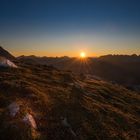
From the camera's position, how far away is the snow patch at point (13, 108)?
2073 centimetres

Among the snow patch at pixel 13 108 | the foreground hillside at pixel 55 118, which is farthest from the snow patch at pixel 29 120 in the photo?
the snow patch at pixel 13 108

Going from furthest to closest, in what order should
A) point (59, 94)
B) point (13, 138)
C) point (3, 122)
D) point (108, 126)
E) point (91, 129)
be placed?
point (59, 94) < point (108, 126) < point (91, 129) < point (3, 122) < point (13, 138)

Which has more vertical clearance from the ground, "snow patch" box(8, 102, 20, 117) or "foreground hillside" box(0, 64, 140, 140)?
"snow patch" box(8, 102, 20, 117)

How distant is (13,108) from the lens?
21.5m

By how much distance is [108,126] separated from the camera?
2489 cm

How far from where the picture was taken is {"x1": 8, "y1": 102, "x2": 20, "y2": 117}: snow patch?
20734mm

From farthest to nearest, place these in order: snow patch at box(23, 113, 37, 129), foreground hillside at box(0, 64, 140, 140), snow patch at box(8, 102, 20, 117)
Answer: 1. snow patch at box(8, 102, 20, 117)
2. snow patch at box(23, 113, 37, 129)
3. foreground hillside at box(0, 64, 140, 140)

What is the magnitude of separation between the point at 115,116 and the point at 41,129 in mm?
12359

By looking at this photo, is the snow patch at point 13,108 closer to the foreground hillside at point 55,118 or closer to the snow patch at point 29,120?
the foreground hillside at point 55,118

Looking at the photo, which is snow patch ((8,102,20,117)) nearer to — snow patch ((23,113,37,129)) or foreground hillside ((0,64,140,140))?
foreground hillside ((0,64,140,140))

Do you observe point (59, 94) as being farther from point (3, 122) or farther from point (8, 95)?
point (3, 122)

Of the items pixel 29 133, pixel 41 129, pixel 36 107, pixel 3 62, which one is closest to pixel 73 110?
pixel 36 107

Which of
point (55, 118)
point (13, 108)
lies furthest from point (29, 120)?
point (55, 118)

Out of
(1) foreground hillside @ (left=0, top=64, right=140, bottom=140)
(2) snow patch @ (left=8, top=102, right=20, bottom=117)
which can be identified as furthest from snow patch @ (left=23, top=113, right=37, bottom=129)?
(2) snow patch @ (left=8, top=102, right=20, bottom=117)
